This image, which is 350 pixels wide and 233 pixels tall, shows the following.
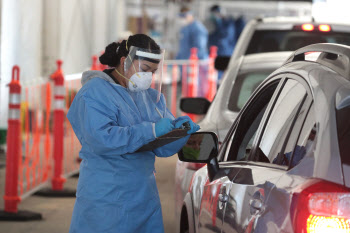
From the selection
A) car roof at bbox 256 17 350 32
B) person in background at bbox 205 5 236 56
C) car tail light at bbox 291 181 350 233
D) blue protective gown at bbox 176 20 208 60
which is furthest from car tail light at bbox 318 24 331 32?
person in background at bbox 205 5 236 56

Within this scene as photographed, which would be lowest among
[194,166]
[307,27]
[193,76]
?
[193,76]

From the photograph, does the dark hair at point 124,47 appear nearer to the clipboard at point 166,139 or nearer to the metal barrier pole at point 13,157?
the clipboard at point 166,139

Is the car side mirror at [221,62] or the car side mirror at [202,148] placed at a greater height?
→ the car side mirror at [202,148]

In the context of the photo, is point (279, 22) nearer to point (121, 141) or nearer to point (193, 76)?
point (121, 141)

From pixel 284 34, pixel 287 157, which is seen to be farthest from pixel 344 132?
pixel 284 34

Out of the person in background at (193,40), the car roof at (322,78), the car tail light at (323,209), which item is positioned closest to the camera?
the car tail light at (323,209)

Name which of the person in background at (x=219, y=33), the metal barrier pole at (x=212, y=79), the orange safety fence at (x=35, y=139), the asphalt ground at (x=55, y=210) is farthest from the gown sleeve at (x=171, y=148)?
the person in background at (x=219, y=33)

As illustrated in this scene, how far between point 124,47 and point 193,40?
15603mm

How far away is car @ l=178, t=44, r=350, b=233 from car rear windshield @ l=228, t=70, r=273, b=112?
7.42 feet

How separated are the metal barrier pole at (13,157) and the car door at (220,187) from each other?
3.67 metres

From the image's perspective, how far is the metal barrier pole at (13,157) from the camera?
7992 mm

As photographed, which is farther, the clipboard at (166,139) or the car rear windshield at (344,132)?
the clipboard at (166,139)

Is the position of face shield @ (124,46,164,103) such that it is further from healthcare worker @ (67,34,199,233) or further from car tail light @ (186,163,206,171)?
car tail light @ (186,163,206,171)

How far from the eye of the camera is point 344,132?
303cm
